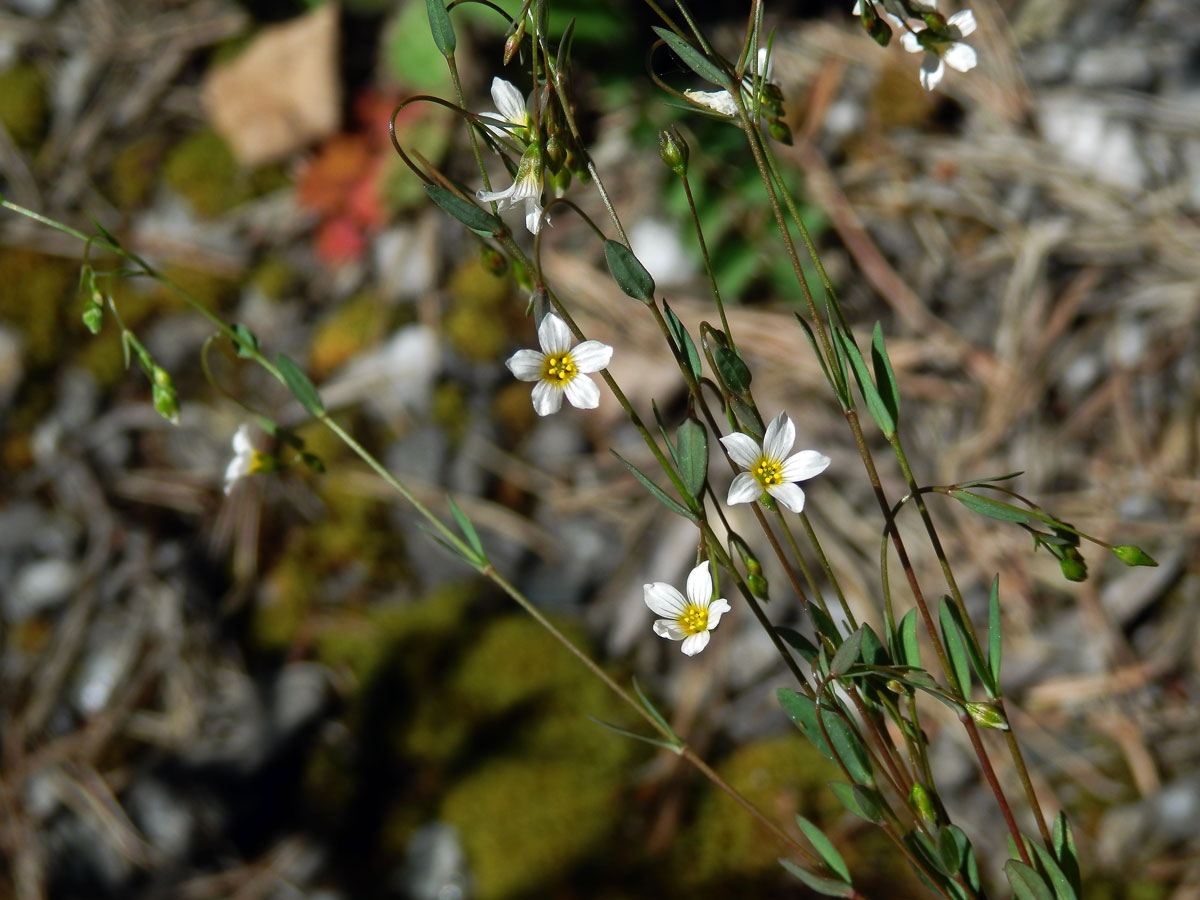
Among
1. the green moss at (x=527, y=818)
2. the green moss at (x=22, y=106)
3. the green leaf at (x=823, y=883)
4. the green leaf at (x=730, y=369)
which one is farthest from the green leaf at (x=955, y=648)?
the green moss at (x=22, y=106)

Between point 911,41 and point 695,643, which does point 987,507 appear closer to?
point 695,643

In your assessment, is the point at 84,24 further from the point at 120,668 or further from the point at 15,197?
the point at 120,668

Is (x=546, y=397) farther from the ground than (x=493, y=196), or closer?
closer

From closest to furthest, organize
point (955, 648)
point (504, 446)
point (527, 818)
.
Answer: point (955, 648) → point (527, 818) → point (504, 446)

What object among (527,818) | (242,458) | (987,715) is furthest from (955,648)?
(527,818)

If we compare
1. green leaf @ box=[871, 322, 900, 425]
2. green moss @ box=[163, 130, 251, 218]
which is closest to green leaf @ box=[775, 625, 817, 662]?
green leaf @ box=[871, 322, 900, 425]

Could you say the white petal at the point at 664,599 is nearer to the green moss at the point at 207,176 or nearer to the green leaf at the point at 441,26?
the green leaf at the point at 441,26
